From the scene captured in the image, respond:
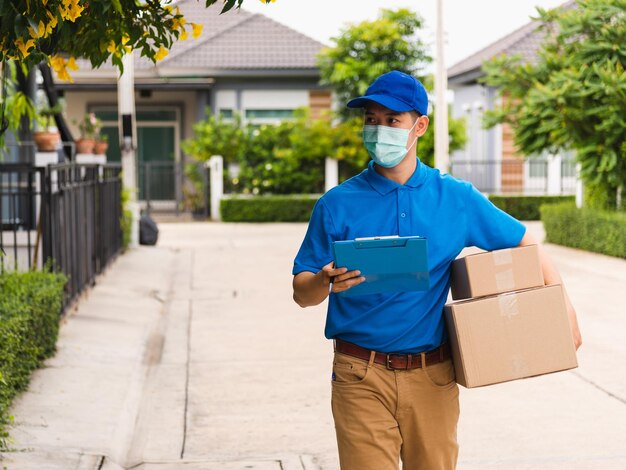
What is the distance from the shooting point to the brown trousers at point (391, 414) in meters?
4.01

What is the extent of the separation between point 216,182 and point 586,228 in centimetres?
1326

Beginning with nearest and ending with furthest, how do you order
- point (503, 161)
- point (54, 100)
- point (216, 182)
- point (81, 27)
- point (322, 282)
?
point (322, 282)
point (81, 27)
point (54, 100)
point (216, 182)
point (503, 161)

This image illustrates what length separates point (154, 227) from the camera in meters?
21.5

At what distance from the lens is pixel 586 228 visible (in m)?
19.4

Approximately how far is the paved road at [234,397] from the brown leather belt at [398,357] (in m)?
2.35

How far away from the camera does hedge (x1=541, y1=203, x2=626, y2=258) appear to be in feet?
59.0

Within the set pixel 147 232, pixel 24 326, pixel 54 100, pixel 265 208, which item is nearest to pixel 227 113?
pixel 265 208

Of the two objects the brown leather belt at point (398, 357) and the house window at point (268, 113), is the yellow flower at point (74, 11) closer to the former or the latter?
the brown leather belt at point (398, 357)

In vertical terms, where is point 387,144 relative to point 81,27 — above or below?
below

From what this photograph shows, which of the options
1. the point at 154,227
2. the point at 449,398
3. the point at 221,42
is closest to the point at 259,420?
the point at 449,398

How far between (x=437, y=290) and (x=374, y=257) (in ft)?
1.76

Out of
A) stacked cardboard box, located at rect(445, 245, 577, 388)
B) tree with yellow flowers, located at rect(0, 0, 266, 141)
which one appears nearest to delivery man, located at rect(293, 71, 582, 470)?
stacked cardboard box, located at rect(445, 245, 577, 388)

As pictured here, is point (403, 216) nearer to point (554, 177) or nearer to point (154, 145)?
point (554, 177)

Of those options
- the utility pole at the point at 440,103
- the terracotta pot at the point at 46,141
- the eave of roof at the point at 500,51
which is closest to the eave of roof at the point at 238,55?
the eave of roof at the point at 500,51
